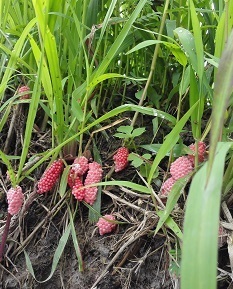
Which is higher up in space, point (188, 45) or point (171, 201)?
point (188, 45)

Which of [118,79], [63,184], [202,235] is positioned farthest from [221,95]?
[118,79]

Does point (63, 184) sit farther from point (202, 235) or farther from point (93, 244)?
point (202, 235)

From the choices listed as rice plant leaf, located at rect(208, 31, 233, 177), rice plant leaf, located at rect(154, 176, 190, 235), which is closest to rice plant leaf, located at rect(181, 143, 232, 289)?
rice plant leaf, located at rect(208, 31, 233, 177)

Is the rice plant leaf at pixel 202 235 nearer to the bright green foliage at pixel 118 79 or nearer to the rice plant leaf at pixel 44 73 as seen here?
the bright green foliage at pixel 118 79

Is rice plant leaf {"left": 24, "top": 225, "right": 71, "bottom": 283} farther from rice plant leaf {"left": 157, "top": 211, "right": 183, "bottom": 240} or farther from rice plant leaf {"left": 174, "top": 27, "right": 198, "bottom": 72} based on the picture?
rice plant leaf {"left": 174, "top": 27, "right": 198, "bottom": 72}

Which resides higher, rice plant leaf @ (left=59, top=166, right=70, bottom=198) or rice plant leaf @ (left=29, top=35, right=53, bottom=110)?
rice plant leaf @ (left=29, top=35, right=53, bottom=110)

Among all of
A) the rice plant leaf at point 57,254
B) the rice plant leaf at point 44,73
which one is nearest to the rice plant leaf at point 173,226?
the rice plant leaf at point 57,254
